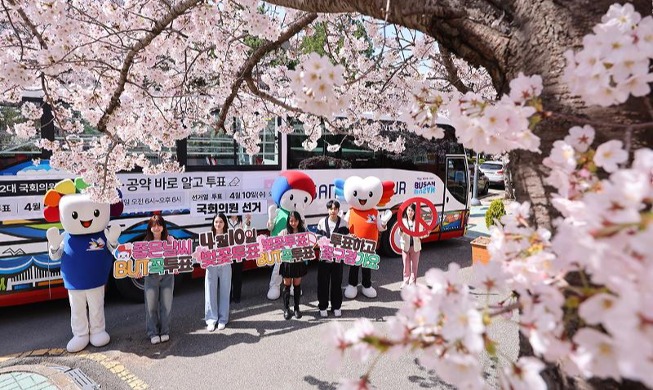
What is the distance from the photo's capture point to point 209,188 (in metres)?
6.30

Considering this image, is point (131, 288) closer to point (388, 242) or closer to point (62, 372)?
point (62, 372)

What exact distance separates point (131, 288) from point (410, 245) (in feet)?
13.8

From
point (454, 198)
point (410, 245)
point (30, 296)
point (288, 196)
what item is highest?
point (288, 196)

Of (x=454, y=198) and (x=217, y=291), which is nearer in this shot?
(x=217, y=291)

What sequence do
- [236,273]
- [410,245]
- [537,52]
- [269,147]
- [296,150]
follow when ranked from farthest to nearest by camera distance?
[296,150], [269,147], [410,245], [236,273], [537,52]

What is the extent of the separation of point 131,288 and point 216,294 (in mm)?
1579

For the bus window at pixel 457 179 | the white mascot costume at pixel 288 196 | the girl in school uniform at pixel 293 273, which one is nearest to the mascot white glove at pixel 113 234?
the girl in school uniform at pixel 293 273

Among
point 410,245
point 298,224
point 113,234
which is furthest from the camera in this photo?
point 410,245

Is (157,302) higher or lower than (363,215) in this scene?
lower

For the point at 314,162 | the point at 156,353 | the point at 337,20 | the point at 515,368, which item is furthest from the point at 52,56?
the point at 314,162

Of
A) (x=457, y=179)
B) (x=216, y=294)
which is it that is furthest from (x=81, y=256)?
(x=457, y=179)

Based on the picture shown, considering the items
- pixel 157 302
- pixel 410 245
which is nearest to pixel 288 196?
pixel 410 245

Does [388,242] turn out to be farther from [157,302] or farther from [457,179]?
[157,302]

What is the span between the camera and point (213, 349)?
4.59m
